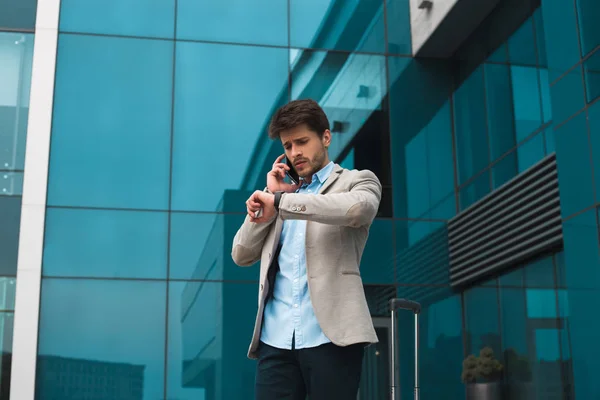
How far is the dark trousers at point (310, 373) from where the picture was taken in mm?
2195

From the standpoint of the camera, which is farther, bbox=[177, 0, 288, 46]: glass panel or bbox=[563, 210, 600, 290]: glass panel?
bbox=[177, 0, 288, 46]: glass panel

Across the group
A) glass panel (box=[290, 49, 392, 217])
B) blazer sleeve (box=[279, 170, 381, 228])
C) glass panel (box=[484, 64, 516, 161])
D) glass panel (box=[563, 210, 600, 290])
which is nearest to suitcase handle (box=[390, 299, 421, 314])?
blazer sleeve (box=[279, 170, 381, 228])

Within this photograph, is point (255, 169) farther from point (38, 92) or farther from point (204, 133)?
point (38, 92)

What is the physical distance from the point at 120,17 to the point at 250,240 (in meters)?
8.32

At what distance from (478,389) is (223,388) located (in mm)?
2840

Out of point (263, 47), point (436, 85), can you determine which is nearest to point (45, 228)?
point (263, 47)

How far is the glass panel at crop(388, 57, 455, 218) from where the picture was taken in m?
10.3

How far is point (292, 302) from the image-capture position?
231cm

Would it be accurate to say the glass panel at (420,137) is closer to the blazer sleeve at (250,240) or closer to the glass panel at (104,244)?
the glass panel at (104,244)

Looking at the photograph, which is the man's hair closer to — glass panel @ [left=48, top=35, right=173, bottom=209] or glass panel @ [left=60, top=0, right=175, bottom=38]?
glass panel @ [left=48, top=35, right=173, bottom=209]

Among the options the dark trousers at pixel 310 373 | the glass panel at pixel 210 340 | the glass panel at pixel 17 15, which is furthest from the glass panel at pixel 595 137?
the glass panel at pixel 17 15

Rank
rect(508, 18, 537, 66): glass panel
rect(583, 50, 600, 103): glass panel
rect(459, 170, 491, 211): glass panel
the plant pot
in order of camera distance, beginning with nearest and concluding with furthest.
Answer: rect(583, 50, 600, 103): glass panel
rect(508, 18, 537, 66): glass panel
the plant pot
rect(459, 170, 491, 211): glass panel

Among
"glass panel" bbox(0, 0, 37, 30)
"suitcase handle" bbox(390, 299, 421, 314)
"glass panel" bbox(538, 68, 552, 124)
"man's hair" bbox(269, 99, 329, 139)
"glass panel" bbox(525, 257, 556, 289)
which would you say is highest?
"glass panel" bbox(0, 0, 37, 30)

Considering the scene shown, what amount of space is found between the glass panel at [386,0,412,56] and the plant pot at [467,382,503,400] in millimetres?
4246
